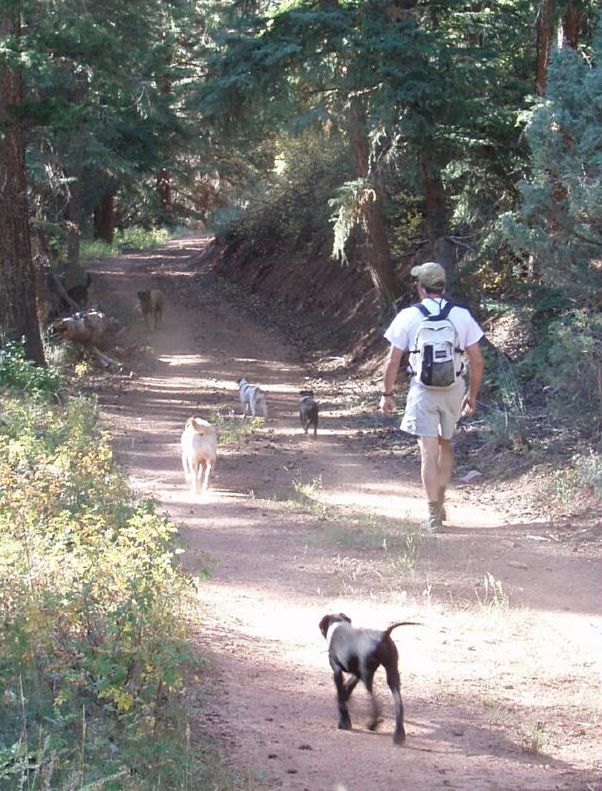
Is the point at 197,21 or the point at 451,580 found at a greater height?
the point at 197,21

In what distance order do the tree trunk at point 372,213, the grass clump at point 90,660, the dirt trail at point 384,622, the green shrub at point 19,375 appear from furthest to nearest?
the tree trunk at point 372,213, the green shrub at point 19,375, the dirt trail at point 384,622, the grass clump at point 90,660

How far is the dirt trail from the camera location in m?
5.20

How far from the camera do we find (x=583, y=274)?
38.3ft

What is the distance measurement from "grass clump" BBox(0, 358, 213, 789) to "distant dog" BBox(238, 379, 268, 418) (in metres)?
10.4

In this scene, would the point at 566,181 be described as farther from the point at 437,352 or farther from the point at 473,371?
the point at 437,352

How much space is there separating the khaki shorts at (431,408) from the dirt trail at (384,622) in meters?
0.95

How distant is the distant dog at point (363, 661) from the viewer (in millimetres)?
5258

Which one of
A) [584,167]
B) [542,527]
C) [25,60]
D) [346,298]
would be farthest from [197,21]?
[542,527]

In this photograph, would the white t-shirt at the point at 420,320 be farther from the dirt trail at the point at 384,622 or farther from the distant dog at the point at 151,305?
the distant dog at the point at 151,305

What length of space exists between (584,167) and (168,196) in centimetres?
3532

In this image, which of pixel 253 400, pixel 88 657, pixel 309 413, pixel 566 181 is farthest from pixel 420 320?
pixel 253 400

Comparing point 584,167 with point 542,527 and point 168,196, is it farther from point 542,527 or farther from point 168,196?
point 168,196

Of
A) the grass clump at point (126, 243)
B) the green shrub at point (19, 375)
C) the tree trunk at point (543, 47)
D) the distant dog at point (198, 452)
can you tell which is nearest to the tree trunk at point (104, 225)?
the grass clump at point (126, 243)

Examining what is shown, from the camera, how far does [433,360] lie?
909 cm
